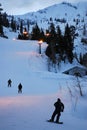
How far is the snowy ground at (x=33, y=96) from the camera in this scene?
21188 mm

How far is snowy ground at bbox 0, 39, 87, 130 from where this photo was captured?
69.5ft

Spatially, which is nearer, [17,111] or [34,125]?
[34,125]

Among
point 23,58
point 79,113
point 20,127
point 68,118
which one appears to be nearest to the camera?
point 20,127

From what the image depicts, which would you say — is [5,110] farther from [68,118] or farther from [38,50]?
[38,50]

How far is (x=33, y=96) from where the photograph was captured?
116 ft

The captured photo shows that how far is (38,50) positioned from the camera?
7962 centimetres

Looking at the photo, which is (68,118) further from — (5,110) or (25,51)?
(25,51)

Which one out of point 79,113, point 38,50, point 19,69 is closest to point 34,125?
point 79,113

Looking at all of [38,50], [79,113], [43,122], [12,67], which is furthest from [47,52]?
[43,122]

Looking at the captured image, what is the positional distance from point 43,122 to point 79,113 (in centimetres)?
767

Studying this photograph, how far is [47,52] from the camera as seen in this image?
7531 centimetres

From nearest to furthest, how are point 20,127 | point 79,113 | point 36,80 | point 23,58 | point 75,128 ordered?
point 20,127, point 75,128, point 79,113, point 36,80, point 23,58

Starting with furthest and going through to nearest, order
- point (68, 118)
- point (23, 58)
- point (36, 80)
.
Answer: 1. point (23, 58)
2. point (36, 80)
3. point (68, 118)

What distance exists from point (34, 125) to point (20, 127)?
1.32 meters
